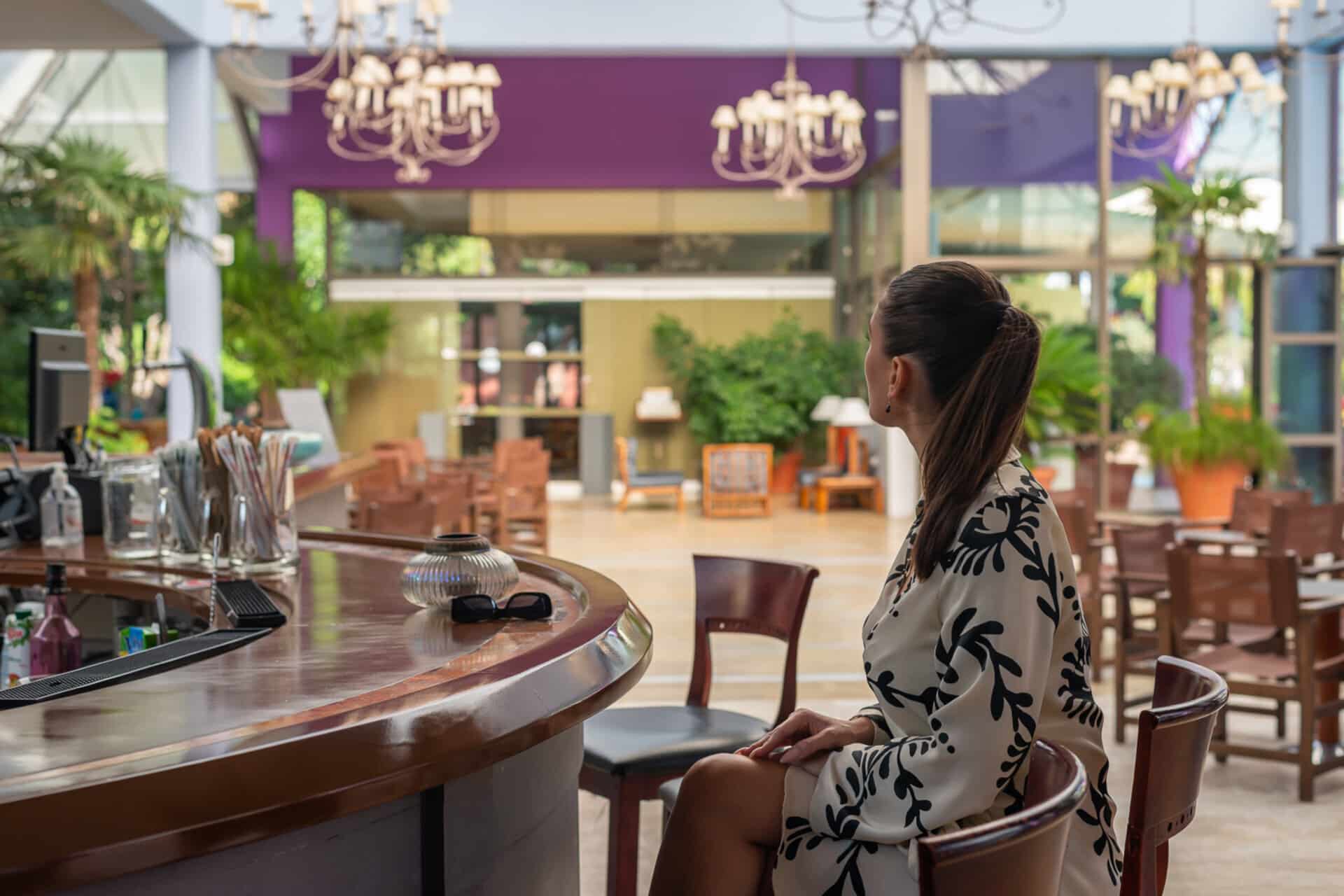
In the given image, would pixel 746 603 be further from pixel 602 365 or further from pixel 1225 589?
pixel 602 365

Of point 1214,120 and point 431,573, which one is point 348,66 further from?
point 431,573

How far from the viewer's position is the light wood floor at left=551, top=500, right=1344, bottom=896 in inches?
140

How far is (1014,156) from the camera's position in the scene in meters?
12.4

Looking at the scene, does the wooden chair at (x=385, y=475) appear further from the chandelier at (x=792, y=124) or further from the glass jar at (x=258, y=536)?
the glass jar at (x=258, y=536)

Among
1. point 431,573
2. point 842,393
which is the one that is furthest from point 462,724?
point 842,393

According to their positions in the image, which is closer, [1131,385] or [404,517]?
[404,517]

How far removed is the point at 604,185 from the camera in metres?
15.6

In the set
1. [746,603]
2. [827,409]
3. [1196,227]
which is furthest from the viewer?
[827,409]

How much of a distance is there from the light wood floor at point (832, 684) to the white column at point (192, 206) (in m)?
3.37

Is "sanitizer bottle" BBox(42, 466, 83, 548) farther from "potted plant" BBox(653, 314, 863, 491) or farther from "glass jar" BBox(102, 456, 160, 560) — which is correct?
"potted plant" BBox(653, 314, 863, 491)

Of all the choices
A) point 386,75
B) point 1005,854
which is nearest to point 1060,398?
point 386,75

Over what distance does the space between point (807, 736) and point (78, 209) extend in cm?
846

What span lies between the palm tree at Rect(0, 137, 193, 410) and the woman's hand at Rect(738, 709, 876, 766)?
309 inches

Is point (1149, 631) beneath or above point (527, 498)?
beneath
